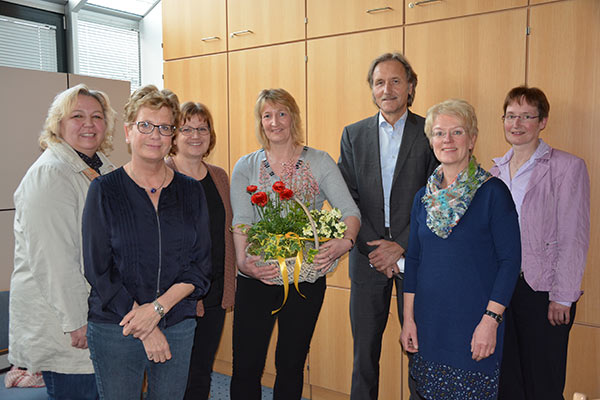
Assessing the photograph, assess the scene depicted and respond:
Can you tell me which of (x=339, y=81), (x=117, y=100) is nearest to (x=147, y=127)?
(x=339, y=81)

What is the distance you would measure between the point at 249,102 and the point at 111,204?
71.6 inches

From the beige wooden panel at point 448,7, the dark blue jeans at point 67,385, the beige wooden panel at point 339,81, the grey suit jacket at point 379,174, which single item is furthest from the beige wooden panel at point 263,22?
the dark blue jeans at point 67,385

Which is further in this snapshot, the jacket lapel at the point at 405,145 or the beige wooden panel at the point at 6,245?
the beige wooden panel at the point at 6,245

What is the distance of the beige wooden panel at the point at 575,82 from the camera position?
208 cm

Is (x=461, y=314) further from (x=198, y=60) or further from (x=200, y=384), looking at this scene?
(x=198, y=60)

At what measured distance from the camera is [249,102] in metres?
3.11

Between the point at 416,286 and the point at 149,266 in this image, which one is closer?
the point at 149,266

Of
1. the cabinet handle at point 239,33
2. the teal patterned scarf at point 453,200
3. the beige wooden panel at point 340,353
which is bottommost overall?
the beige wooden panel at point 340,353

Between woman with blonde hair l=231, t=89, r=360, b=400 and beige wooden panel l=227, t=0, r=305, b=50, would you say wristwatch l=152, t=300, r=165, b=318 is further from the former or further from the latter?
beige wooden panel l=227, t=0, r=305, b=50

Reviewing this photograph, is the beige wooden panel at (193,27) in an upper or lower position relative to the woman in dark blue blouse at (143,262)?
upper

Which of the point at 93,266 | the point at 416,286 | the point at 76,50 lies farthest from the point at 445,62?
the point at 76,50

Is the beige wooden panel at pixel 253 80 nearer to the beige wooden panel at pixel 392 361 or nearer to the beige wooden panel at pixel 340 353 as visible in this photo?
the beige wooden panel at pixel 340 353

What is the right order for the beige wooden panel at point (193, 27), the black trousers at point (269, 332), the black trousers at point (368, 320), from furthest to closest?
the beige wooden panel at point (193, 27) < the black trousers at point (368, 320) < the black trousers at point (269, 332)

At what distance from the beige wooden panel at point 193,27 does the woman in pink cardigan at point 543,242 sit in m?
2.02
